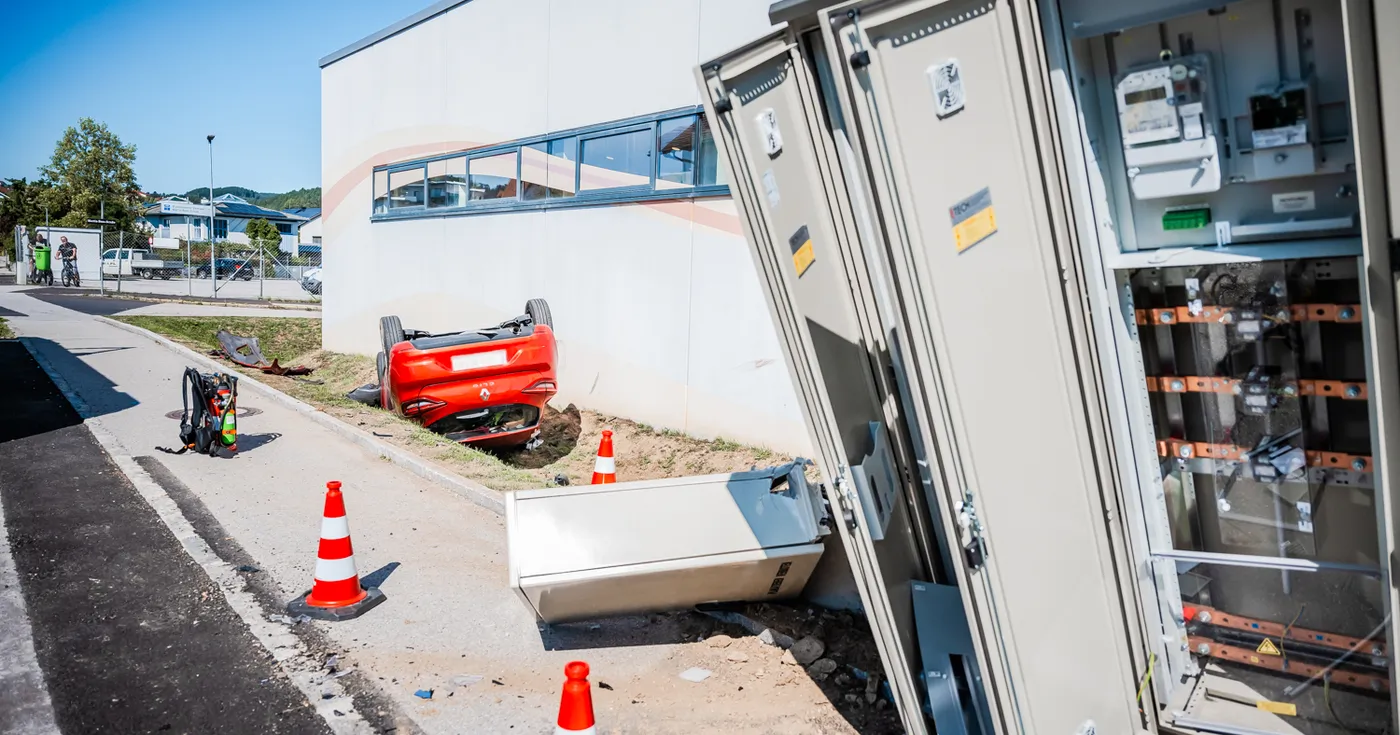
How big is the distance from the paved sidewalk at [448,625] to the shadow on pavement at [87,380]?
1466 millimetres

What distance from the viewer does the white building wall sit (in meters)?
8.13

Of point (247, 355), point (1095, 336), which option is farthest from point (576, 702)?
point (247, 355)

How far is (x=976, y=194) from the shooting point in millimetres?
2824

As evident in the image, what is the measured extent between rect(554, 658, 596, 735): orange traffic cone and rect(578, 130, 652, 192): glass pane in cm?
682

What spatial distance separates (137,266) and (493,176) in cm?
3805

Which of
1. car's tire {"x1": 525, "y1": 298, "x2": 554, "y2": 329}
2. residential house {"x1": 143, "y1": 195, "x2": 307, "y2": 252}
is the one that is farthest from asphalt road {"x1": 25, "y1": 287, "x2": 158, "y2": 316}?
residential house {"x1": 143, "y1": 195, "x2": 307, "y2": 252}

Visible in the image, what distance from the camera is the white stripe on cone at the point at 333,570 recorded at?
502cm

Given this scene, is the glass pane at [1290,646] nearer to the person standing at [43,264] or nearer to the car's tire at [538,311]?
the car's tire at [538,311]

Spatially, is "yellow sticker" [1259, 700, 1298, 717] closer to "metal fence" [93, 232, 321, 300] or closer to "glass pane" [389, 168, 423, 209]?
"glass pane" [389, 168, 423, 209]

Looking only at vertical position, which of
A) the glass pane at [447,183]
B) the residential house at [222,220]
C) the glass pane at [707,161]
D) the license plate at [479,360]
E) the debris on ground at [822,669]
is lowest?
the debris on ground at [822,669]

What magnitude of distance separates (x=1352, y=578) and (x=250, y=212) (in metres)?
83.5

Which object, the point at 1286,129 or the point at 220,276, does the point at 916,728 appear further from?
the point at 220,276

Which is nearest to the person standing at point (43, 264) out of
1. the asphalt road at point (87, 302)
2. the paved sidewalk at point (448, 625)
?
the asphalt road at point (87, 302)

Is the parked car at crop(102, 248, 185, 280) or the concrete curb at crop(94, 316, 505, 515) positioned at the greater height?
the parked car at crop(102, 248, 185, 280)
